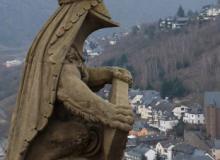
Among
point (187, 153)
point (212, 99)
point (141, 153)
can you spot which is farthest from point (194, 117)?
point (187, 153)

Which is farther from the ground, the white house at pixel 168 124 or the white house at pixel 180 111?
the white house at pixel 180 111

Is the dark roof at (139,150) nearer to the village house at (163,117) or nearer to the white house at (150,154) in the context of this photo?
the white house at (150,154)

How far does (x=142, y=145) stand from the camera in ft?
240

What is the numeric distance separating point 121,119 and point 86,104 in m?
0.29

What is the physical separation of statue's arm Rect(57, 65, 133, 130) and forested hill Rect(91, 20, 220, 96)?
87.0 metres

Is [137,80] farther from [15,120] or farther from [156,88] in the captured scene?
[15,120]

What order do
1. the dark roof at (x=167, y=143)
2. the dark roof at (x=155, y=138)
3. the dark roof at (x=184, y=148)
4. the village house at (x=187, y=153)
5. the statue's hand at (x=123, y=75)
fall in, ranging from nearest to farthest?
the statue's hand at (x=123, y=75), the village house at (x=187, y=153), the dark roof at (x=184, y=148), the dark roof at (x=167, y=143), the dark roof at (x=155, y=138)

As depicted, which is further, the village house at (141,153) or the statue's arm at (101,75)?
the village house at (141,153)

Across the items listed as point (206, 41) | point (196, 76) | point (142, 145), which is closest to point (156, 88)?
point (196, 76)

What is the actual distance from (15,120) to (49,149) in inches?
13.2

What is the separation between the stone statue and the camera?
5836 mm

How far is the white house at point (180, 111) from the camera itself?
87438mm

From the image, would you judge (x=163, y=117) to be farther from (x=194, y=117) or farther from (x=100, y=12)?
(x=100, y=12)

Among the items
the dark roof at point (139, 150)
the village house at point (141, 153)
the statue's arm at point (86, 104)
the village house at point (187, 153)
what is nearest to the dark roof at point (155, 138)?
the dark roof at point (139, 150)
